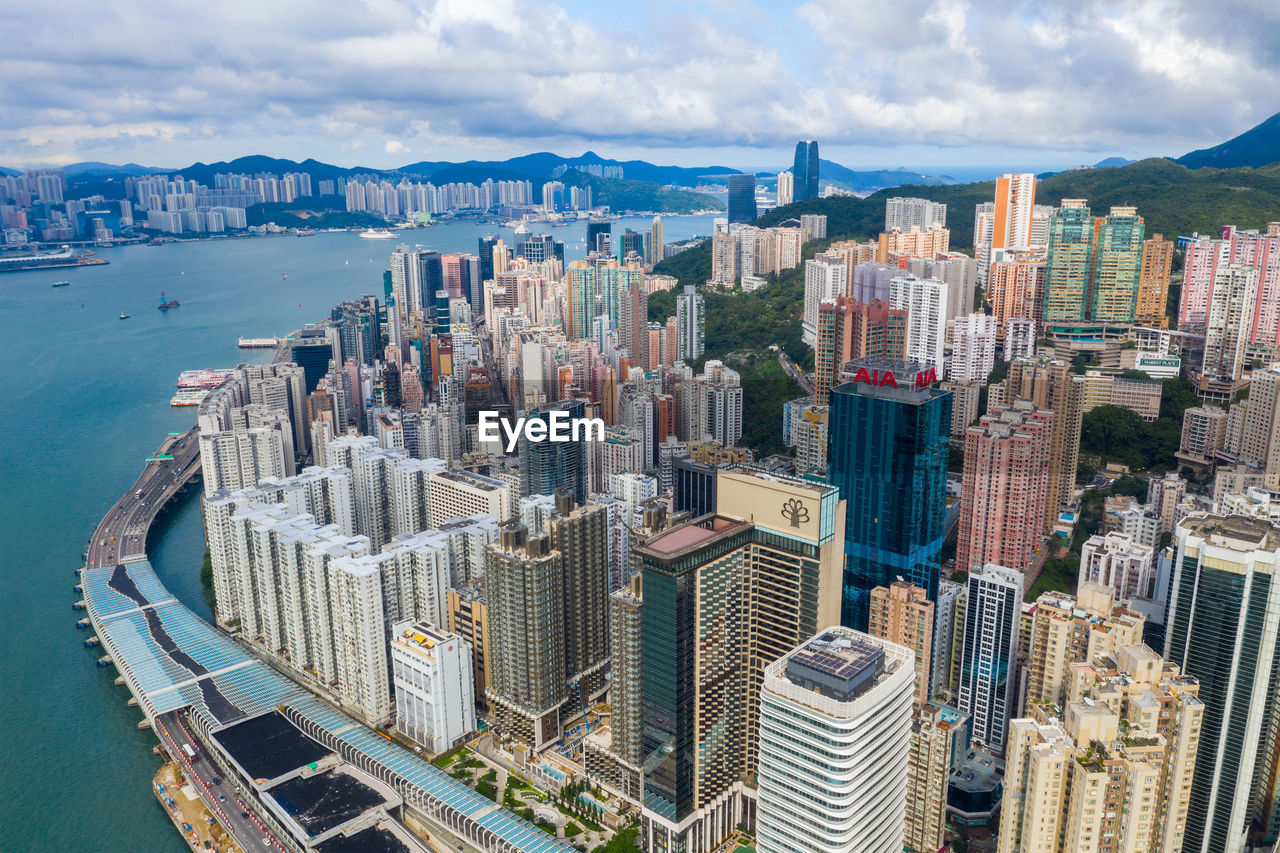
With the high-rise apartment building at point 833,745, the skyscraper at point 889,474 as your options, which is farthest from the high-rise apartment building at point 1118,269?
the high-rise apartment building at point 833,745

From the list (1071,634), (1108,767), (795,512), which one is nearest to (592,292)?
(795,512)

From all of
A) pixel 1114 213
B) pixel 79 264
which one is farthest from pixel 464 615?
pixel 79 264

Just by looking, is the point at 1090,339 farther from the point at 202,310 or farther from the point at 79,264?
the point at 79,264

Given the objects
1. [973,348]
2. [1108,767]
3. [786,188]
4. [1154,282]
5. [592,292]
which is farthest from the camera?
[786,188]

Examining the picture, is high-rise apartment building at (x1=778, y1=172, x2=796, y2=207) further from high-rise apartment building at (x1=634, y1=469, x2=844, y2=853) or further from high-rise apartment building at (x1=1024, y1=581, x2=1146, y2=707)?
high-rise apartment building at (x1=634, y1=469, x2=844, y2=853)

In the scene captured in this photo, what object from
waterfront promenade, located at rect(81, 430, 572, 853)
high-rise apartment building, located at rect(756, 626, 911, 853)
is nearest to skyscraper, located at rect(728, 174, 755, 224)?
waterfront promenade, located at rect(81, 430, 572, 853)

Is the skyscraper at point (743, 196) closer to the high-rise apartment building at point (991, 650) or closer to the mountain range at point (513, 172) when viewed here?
the mountain range at point (513, 172)

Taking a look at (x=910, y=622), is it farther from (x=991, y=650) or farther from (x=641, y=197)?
(x=641, y=197)
